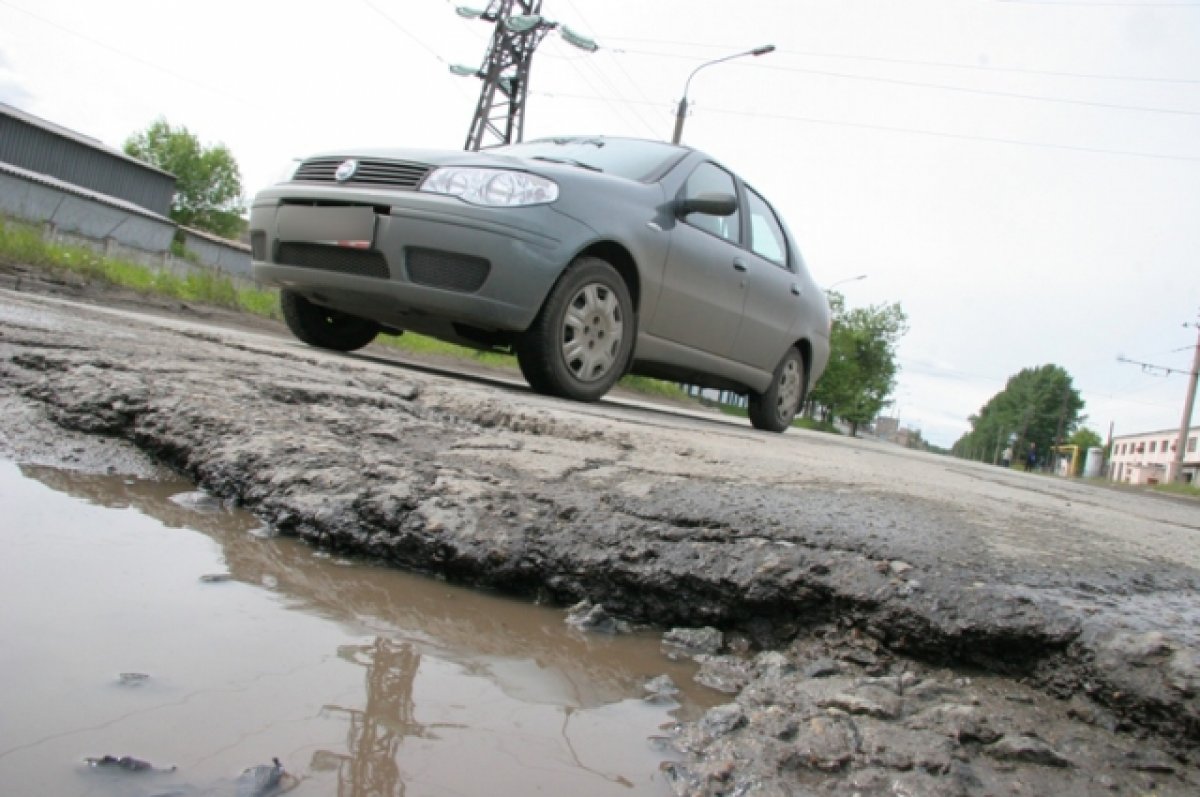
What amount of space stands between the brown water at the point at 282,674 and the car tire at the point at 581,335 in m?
2.38

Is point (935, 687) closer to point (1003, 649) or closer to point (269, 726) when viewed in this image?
point (1003, 649)

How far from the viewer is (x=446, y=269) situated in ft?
12.9

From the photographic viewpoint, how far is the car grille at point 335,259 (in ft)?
13.2

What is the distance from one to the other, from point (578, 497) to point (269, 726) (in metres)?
1.07

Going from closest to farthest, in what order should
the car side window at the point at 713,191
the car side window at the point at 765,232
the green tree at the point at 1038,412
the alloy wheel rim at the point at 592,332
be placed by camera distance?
the alloy wheel rim at the point at 592,332 < the car side window at the point at 713,191 < the car side window at the point at 765,232 < the green tree at the point at 1038,412

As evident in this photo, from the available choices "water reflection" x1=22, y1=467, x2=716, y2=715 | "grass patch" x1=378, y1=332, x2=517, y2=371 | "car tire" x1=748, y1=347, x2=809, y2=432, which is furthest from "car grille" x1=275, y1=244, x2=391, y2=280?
"grass patch" x1=378, y1=332, x2=517, y2=371

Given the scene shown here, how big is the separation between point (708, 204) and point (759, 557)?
3.11 metres

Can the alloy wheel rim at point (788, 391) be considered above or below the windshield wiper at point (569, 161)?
below

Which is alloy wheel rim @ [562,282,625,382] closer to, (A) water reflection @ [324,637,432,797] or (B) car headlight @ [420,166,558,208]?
(B) car headlight @ [420,166,558,208]

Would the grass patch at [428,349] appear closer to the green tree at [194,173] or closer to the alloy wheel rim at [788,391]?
the alloy wheel rim at [788,391]

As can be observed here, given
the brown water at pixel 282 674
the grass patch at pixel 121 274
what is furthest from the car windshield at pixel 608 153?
the grass patch at pixel 121 274

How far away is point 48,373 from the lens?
271 centimetres

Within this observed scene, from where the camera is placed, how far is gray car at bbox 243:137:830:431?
3910mm

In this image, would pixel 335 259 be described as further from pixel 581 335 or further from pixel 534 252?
pixel 581 335
